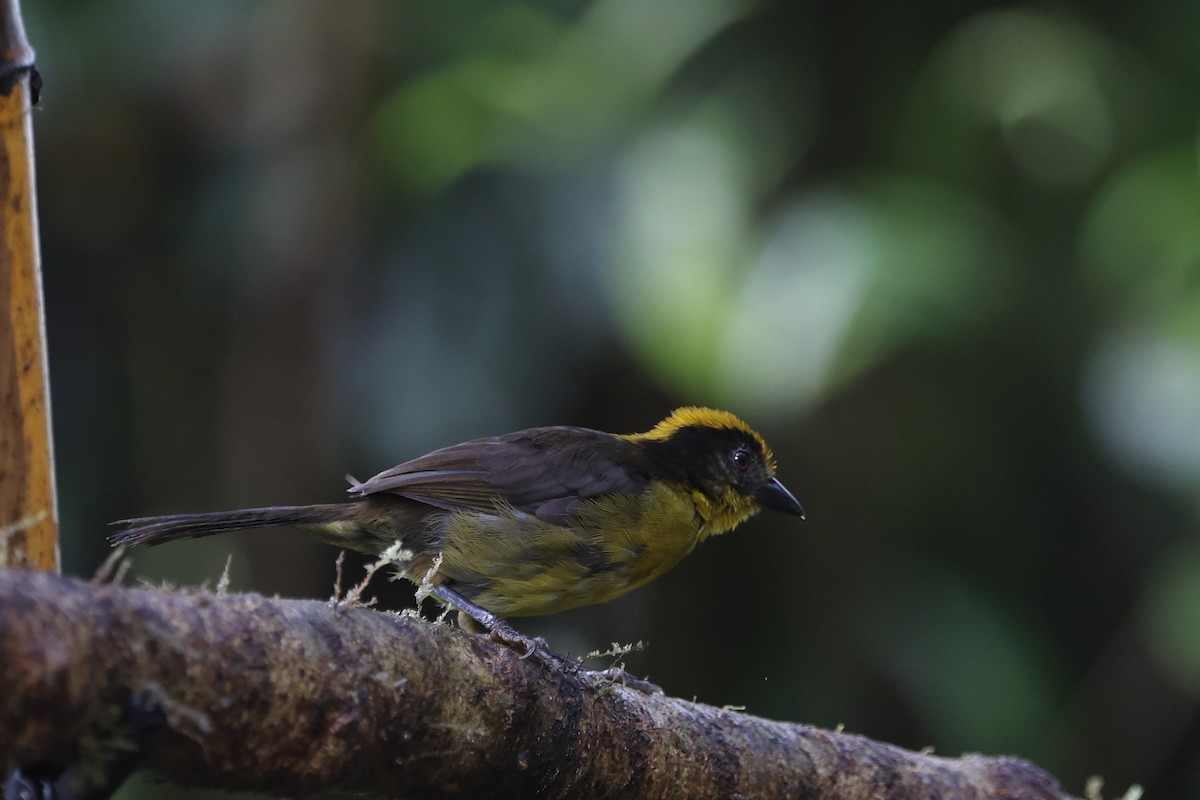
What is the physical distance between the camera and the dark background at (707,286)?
713cm

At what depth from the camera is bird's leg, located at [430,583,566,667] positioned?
2818mm

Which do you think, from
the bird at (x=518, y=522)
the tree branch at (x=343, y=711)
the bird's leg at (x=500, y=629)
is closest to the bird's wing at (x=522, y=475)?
the bird at (x=518, y=522)

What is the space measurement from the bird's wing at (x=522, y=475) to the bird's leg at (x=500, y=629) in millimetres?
295

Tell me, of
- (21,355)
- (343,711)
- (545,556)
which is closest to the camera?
(343,711)

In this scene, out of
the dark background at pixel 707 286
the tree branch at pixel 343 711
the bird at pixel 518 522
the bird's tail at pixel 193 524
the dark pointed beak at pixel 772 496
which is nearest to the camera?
the tree branch at pixel 343 711

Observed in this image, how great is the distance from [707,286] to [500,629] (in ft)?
12.6

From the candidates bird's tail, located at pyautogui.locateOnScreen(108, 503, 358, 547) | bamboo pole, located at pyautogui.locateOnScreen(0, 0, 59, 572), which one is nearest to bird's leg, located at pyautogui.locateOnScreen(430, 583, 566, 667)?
bird's tail, located at pyautogui.locateOnScreen(108, 503, 358, 547)

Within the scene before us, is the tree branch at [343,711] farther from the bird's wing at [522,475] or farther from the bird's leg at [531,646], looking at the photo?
the bird's wing at [522,475]

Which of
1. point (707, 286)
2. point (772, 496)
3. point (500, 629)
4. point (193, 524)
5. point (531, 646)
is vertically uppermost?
point (707, 286)

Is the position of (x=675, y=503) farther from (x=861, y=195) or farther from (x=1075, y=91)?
(x=1075, y=91)

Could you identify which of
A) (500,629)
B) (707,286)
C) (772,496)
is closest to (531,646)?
(500,629)

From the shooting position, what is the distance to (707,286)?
6.78 metres

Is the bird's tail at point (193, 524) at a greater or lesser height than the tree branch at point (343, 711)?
lesser

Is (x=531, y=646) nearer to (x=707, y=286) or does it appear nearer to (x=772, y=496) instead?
(x=772, y=496)
